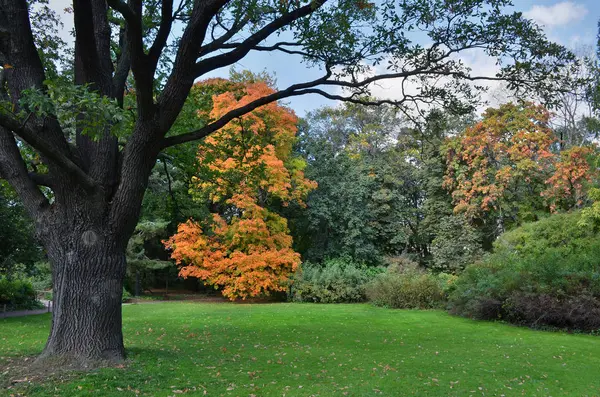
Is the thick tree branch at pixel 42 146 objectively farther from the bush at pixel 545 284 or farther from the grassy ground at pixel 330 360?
the bush at pixel 545 284

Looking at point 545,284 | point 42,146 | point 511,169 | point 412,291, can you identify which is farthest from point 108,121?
point 511,169

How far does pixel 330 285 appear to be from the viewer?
2205 centimetres

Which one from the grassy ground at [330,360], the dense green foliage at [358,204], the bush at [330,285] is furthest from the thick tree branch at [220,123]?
the dense green foliage at [358,204]

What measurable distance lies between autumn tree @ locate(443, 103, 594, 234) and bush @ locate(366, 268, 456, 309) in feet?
21.7

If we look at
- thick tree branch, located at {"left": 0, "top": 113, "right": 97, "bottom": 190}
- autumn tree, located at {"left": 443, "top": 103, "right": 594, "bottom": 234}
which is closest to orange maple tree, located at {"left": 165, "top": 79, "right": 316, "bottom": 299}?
autumn tree, located at {"left": 443, "top": 103, "right": 594, "bottom": 234}

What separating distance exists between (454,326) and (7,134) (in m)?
11.8

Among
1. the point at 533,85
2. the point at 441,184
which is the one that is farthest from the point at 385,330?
the point at 441,184

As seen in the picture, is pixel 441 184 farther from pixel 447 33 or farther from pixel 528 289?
pixel 447 33

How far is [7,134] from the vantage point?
638cm

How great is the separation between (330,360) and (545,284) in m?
8.39

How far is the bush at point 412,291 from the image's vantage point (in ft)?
59.4

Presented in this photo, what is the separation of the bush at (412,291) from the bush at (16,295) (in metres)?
14.6

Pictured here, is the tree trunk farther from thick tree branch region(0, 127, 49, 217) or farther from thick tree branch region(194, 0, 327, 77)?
thick tree branch region(194, 0, 327, 77)

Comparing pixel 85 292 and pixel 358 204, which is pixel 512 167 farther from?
pixel 85 292
